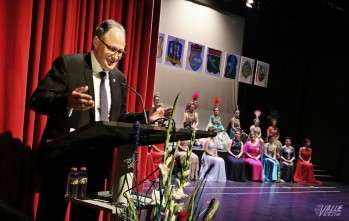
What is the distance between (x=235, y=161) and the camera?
8.62 m

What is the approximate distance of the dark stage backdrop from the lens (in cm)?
1117

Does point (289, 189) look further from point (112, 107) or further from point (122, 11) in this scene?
point (112, 107)

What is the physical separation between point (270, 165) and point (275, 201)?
3107 millimetres

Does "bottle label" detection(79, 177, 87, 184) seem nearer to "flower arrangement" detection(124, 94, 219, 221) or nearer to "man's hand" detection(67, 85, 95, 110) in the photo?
"man's hand" detection(67, 85, 95, 110)

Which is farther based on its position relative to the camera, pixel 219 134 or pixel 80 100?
pixel 219 134

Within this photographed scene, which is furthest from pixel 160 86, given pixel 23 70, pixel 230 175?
pixel 23 70

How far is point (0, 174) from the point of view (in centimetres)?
222

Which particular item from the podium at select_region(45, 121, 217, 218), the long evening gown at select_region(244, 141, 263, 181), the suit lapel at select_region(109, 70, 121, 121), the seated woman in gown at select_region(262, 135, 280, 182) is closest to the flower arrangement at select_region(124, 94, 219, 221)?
the podium at select_region(45, 121, 217, 218)

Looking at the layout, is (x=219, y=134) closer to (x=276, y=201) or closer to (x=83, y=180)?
(x=276, y=201)

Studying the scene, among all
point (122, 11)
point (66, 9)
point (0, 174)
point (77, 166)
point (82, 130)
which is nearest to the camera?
point (82, 130)

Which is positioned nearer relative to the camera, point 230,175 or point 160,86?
point 230,175

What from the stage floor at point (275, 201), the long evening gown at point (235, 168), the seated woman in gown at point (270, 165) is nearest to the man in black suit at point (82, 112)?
the stage floor at point (275, 201)

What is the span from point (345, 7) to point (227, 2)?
299 centimetres

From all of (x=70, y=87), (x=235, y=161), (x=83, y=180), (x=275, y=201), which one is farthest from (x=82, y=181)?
(x=235, y=161)
